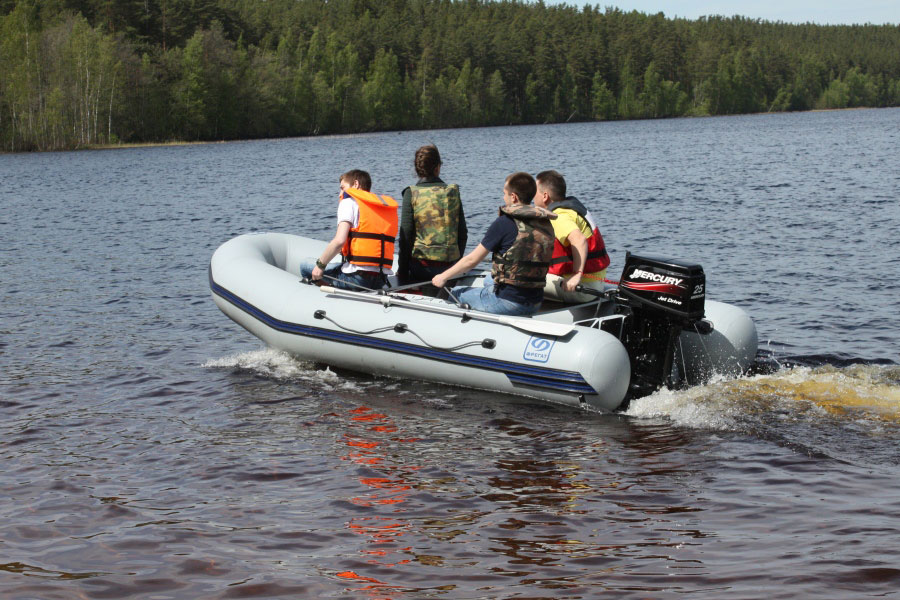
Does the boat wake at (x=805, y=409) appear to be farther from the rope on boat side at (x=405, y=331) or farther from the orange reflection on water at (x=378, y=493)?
the orange reflection on water at (x=378, y=493)

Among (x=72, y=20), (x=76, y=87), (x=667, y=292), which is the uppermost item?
(x=72, y=20)

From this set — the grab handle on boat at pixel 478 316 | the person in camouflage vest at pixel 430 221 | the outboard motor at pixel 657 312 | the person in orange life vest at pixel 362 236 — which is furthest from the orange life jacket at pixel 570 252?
the person in orange life vest at pixel 362 236

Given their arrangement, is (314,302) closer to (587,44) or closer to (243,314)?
(243,314)

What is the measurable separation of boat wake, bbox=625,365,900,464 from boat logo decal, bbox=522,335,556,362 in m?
0.71

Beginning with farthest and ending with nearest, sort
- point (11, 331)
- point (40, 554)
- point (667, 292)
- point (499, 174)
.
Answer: point (499, 174), point (11, 331), point (667, 292), point (40, 554)

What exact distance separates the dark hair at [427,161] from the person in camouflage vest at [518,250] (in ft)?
2.96

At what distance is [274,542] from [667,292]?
3150 mm

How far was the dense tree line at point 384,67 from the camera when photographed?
57156mm

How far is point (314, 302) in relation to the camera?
314 inches

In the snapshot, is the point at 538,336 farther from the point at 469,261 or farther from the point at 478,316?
the point at 469,261

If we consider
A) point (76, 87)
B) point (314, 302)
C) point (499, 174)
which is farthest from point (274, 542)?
point (76, 87)

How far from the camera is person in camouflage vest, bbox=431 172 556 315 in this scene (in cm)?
654

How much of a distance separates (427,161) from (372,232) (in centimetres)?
80

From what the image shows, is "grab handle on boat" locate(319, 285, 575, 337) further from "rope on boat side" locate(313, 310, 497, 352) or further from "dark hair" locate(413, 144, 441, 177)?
"dark hair" locate(413, 144, 441, 177)
